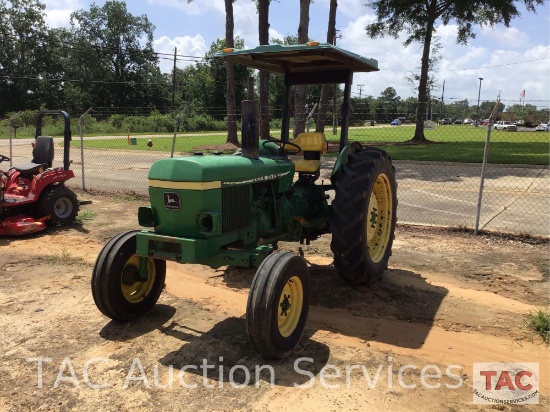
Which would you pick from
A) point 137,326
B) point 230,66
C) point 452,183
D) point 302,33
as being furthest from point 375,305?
point 230,66

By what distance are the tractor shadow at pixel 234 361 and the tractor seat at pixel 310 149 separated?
1880 mm

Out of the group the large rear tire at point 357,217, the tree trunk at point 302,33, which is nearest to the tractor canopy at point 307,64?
the large rear tire at point 357,217

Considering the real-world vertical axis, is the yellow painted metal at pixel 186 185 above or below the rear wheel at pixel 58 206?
above

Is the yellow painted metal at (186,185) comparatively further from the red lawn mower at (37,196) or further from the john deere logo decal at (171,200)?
the red lawn mower at (37,196)

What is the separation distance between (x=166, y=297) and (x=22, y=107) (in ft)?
190

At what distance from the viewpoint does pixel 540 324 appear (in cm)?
399

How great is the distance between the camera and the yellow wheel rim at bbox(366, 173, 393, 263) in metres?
5.31

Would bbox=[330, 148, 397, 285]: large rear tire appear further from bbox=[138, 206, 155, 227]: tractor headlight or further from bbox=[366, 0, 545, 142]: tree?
bbox=[366, 0, 545, 142]: tree

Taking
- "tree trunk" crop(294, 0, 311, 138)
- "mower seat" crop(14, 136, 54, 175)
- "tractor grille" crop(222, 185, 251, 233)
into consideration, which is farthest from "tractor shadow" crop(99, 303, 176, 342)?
"tree trunk" crop(294, 0, 311, 138)

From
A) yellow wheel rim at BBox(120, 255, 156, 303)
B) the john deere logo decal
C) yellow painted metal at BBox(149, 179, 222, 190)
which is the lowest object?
yellow wheel rim at BBox(120, 255, 156, 303)

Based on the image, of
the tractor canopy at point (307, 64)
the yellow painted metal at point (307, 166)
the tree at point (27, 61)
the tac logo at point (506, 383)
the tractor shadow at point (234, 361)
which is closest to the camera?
the tac logo at point (506, 383)

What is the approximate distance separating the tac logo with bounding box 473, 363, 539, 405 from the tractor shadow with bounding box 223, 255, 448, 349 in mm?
564

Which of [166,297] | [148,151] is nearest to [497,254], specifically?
[166,297]

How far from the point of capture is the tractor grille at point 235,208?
12.6ft
